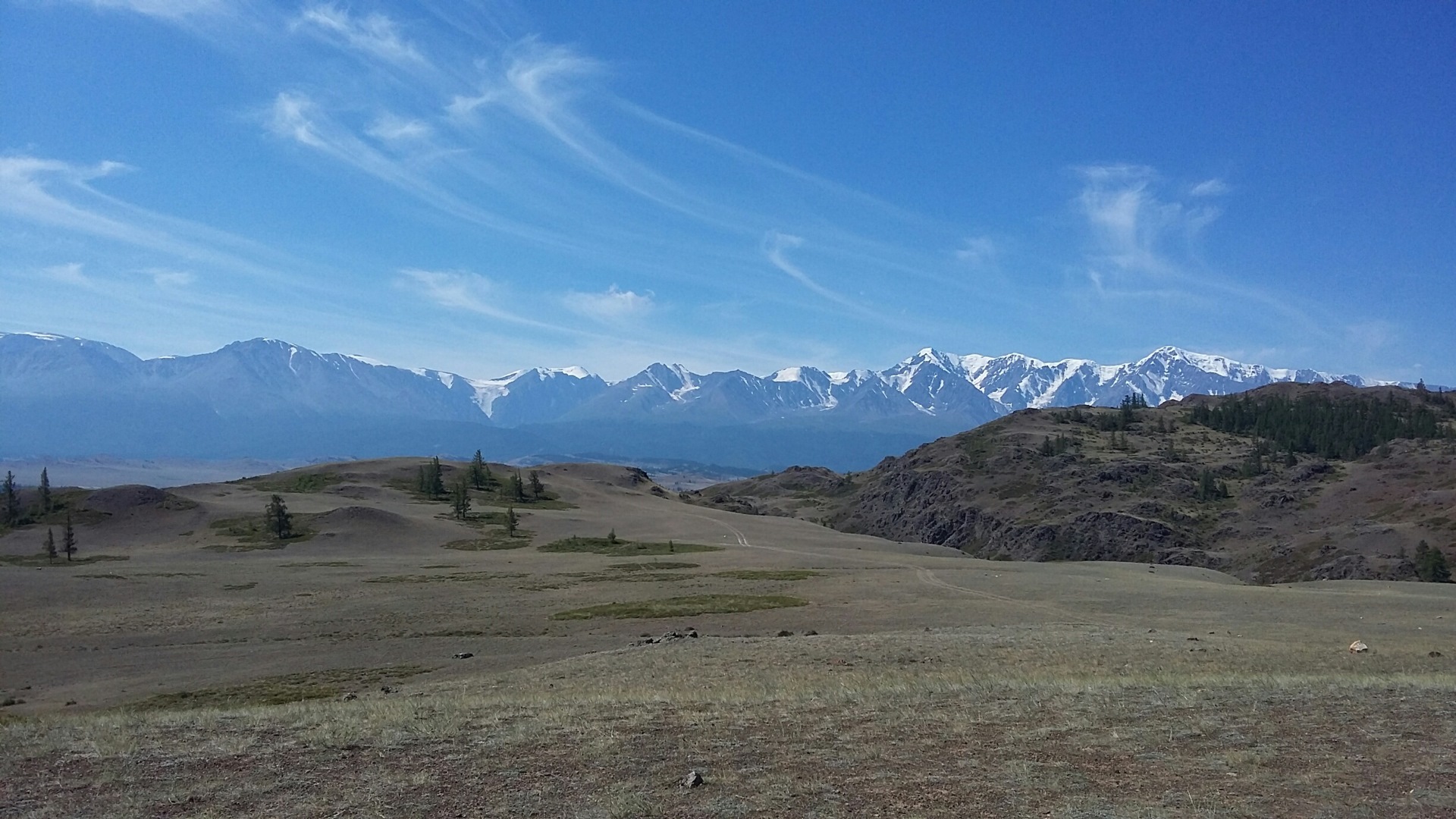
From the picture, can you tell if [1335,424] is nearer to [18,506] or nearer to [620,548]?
[620,548]

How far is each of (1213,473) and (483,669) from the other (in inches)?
6053

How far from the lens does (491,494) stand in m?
142

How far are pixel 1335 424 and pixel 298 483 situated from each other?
19892cm

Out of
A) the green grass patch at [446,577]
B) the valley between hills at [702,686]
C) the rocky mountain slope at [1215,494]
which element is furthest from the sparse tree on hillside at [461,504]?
the rocky mountain slope at [1215,494]

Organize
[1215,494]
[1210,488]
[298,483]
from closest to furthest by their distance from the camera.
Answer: [298,483] → [1215,494] → [1210,488]

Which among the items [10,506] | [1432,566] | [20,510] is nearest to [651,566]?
[20,510]

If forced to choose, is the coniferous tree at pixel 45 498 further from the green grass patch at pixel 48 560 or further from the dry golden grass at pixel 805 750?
the dry golden grass at pixel 805 750

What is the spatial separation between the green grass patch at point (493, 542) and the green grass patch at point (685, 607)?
49.5 meters

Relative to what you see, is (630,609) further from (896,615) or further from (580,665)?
(580,665)

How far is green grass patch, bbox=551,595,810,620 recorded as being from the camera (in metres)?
44.0

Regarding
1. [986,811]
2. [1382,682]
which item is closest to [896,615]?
[1382,682]

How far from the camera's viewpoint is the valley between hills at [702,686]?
12438mm

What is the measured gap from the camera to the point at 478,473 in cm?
14900

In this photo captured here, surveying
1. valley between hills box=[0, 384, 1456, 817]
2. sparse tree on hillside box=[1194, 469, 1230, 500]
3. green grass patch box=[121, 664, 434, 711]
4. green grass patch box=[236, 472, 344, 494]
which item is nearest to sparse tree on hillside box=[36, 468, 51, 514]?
valley between hills box=[0, 384, 1456, 817]
